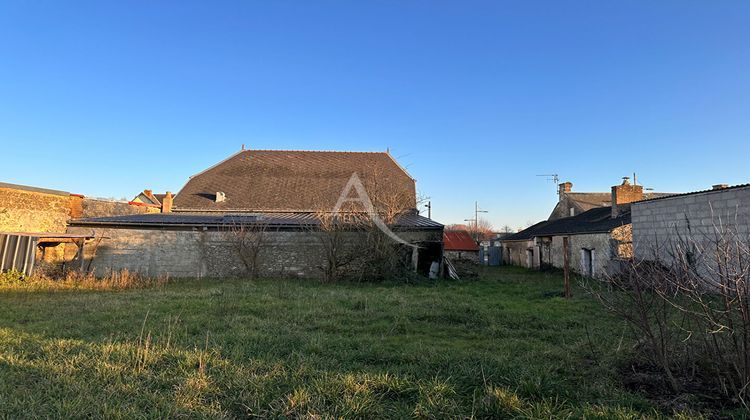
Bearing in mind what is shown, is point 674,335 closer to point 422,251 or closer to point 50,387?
point 50,387

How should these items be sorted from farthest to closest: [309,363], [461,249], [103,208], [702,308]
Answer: [461,249] → [103,208] → [309,363] → [702,308]

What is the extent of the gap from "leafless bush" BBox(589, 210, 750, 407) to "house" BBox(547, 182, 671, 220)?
90.2 feet

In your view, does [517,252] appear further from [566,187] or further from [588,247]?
[588,247]

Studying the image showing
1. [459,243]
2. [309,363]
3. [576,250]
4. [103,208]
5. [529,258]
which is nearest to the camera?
[309,363]

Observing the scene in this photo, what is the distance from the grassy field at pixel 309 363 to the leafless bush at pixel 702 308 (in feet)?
2.16

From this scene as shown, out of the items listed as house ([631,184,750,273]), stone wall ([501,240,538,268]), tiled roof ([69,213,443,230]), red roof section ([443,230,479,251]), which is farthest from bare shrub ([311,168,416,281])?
red roof section ([443,230,479,251])

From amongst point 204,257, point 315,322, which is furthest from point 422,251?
point 315,322

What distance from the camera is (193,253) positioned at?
632 inches

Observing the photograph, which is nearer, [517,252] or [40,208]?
[40,208]

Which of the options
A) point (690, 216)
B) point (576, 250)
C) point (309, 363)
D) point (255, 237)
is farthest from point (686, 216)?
point (255, 237)

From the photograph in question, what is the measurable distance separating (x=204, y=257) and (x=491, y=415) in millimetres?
15052

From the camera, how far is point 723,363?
3.71m

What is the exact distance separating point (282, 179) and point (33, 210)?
12.8 meters

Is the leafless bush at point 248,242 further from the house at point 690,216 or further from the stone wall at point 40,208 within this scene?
the house at point 690,216
